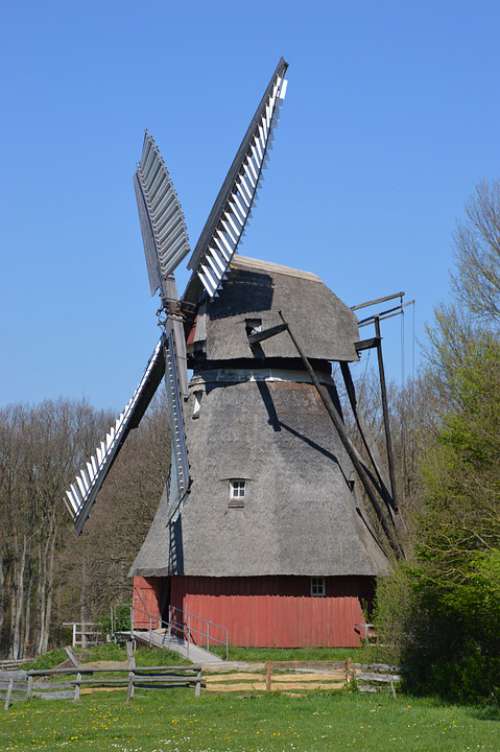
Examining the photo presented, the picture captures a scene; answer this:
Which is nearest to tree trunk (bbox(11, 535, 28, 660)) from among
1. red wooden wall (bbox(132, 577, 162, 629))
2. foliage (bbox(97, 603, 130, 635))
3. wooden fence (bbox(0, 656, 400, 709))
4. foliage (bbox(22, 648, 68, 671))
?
foliage (bbox(97, 603, 130, 635))

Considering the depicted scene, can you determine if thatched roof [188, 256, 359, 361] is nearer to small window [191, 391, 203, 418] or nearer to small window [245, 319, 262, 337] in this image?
small window [245, 319, 262, 337]

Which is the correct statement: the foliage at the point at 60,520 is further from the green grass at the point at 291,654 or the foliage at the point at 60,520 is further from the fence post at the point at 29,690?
the fence post at the point at 29,690

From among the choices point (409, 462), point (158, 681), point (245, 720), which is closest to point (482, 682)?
point (245, 720)

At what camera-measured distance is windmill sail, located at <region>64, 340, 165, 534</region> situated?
2859cm

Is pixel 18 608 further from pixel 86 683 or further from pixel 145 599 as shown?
pixel 86 683

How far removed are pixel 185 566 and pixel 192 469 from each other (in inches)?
113

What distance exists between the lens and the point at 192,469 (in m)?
29.4

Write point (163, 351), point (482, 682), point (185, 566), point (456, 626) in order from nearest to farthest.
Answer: point (482, 682)
point (456, 626)
point (185, 566)
point (163, 351)

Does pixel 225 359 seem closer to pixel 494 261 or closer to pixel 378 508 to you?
pixel 378 508

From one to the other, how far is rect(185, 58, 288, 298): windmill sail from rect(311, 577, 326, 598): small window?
25.5 ft

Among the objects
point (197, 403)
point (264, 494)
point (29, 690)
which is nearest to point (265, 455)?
point (264, 494)

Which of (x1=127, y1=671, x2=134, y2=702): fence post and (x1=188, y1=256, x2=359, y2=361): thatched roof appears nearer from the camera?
(x1=127, y1=671, x2=134, y2=702): fence post

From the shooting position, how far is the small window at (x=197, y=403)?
3048cm

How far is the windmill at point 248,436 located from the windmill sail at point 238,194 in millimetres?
40
